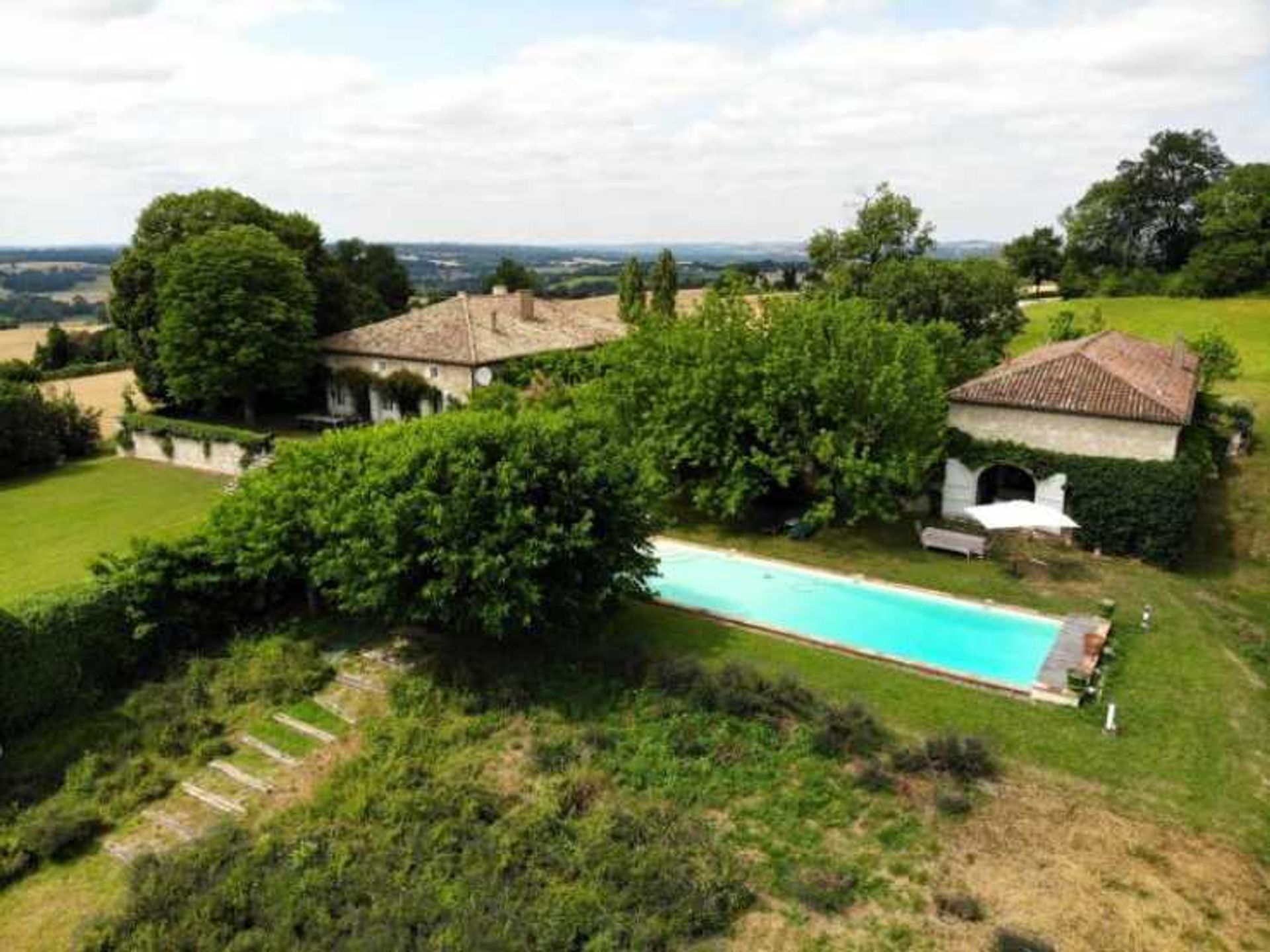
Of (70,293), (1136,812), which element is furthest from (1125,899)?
(70,293)

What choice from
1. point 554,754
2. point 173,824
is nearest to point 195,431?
point 173,824

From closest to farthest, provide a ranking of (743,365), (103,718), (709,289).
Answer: (103,718) < (743,365) < (709,289)

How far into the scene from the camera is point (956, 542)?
2641 centimetres

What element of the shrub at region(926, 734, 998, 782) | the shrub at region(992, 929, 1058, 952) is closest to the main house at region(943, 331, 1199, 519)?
the shrub at region(926, 734, 998, 782)

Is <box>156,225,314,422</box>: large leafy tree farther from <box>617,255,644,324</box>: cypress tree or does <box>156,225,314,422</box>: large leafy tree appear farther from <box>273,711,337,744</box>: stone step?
<box>617,255,644,324</box>: cypress tree

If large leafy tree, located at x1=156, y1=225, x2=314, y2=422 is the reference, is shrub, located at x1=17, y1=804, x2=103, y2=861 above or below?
below

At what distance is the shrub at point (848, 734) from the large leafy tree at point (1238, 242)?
70.4 meters

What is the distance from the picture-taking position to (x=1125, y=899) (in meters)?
12.1

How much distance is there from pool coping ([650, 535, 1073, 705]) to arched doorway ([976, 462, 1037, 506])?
24.5 feet

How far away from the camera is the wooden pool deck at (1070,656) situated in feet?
57.9

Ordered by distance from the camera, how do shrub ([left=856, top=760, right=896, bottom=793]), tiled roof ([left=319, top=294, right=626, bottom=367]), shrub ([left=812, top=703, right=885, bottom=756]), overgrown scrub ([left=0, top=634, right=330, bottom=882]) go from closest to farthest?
1. overgrown scrub ([left=0, top=634, right=330, bottom=882])
2. shrub ([left=856, top=760, right=896, bottom=793])
3. shrub ([left=812, top=703, right=885, bottom=756])
4. tiled roof ([left=319, top=294, right=626, bottom=367])

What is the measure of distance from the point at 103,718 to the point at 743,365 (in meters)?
19.0

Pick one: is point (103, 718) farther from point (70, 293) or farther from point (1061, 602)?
point (70, 293)

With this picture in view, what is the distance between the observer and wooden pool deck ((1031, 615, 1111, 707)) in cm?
1764
